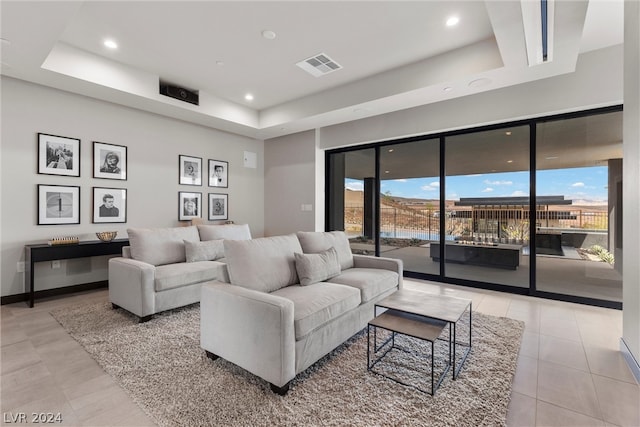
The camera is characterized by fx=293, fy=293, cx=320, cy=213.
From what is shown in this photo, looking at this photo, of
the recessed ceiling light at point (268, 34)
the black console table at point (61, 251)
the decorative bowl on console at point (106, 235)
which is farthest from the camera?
the decorative bowl on console at point (106, 235)

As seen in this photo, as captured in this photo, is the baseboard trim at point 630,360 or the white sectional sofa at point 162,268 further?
the white sectional sofa at point 162,268

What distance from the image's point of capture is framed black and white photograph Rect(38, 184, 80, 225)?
3.71m

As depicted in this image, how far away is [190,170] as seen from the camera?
17.0 feet

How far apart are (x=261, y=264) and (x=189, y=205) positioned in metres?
3.35

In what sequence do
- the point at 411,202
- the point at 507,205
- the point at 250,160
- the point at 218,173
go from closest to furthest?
the point at 507,205 → the point at 411,202 → the point at 218,173 → the point at 250,160

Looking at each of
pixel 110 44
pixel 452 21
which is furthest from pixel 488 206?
pixel 110 44

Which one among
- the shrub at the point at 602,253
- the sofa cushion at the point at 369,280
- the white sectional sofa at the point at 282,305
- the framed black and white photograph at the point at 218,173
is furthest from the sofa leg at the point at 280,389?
the framed black and white photograph at the point at 218,173

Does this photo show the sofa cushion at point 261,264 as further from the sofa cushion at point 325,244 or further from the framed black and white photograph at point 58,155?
the framed black and white photograph at point 58,155

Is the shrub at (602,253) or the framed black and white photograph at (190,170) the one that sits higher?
the framed black and white photograph at (190,170)

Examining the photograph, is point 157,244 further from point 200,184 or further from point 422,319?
point 422,319

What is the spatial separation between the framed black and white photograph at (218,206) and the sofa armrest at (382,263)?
318 cm

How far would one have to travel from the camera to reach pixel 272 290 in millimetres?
2424

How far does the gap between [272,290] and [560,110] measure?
3885 mm

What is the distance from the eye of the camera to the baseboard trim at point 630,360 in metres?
2.03
